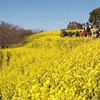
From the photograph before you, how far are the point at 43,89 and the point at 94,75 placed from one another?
2140 mm

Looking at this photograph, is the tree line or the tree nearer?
the tree line

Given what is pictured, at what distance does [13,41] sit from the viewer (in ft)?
191

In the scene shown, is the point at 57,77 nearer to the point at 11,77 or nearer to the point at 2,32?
the point at 11,77

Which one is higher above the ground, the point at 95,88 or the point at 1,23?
the point at 1,23

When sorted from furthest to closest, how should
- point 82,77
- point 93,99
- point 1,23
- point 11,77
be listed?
point 1,23 → point 11,77 → point 82,77 → point 93,99

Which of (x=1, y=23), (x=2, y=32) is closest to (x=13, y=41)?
(x=2, y=32)

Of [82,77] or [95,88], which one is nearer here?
[95,88]

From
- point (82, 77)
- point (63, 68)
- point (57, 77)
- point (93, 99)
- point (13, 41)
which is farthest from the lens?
point (13, 41)

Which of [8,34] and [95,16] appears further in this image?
[95,16]

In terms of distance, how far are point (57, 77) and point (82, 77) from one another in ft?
3.74

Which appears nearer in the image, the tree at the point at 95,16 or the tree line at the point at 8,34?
the tree line at the point at 8,34

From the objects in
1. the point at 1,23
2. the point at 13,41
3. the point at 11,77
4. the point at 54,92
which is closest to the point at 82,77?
the point at 54,92

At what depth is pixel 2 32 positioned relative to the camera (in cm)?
5841

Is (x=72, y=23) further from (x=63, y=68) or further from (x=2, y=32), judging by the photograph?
(x=63, y=68)
